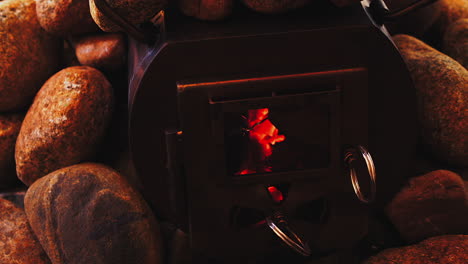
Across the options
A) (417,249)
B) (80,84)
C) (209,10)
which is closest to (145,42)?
(209,10)

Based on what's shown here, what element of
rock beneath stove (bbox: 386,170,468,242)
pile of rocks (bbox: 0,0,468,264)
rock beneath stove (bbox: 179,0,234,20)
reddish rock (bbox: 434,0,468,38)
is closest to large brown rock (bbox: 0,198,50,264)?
pile of rocks (bbox: 0,0,468,264)

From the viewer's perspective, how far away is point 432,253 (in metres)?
1.45

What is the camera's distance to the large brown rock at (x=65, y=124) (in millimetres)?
1638

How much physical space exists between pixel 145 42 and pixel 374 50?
716mm

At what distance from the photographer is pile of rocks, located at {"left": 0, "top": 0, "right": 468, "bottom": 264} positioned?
1438 millimetres

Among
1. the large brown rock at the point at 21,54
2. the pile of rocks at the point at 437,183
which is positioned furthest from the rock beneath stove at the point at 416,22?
the large brown rock at the point at 21,54

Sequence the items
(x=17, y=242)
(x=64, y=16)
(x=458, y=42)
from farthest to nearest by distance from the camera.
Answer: (x=458, y=42), (x=64, y=16), (x=17, y=242)

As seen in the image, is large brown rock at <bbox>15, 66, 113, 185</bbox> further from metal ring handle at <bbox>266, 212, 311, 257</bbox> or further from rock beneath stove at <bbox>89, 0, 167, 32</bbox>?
metal ring handle at <bbox>266, 212, 311, 257</bbox>

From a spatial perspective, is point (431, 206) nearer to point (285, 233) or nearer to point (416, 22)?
point (285, 233)

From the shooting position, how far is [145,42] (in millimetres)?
1319

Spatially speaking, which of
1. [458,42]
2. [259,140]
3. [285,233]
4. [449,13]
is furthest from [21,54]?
[449,13]

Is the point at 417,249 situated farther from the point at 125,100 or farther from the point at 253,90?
the point at 125,100

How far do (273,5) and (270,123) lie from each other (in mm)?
386

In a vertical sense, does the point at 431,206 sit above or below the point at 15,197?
above
